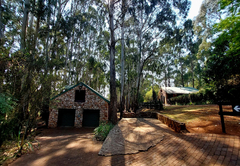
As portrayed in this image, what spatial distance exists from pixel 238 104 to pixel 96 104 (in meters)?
11.2

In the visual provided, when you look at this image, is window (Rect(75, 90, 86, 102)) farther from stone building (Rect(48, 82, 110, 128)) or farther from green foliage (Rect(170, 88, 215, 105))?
green foliage (Rect(170, 88, 215, 105))

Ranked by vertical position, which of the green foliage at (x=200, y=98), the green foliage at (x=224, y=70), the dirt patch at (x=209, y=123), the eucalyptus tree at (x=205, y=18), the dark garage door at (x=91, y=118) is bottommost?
the dark garage door at (x=91, y=118)

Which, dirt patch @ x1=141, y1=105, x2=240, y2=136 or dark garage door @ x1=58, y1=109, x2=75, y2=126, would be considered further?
dark garage door @ x1=58, y1=109, x2=75, y2=126

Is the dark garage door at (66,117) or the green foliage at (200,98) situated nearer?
the dark garage door at (66,117)

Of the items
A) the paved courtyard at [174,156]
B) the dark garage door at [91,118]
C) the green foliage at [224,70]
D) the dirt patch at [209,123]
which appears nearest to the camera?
the paved courtyard at [174,156]

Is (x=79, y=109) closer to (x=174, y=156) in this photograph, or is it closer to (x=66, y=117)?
(x=66, y=117)

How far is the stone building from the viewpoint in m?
12.8

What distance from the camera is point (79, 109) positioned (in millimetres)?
12898

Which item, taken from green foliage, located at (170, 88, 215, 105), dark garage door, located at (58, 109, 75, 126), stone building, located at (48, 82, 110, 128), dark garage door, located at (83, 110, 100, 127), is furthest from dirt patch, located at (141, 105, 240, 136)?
dark garage door, located at (58, 109, 75, 126)

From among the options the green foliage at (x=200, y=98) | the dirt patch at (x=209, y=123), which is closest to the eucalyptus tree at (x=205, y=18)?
the green foliage at (x=200, y=98)

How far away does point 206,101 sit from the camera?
17.4 meters

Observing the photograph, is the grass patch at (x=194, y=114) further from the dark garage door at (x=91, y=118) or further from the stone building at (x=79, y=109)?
the dark garage door at (x=91, y=118)

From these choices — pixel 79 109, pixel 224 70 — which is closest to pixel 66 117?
pixel 79 109

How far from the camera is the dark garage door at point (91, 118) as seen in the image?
516 inches
